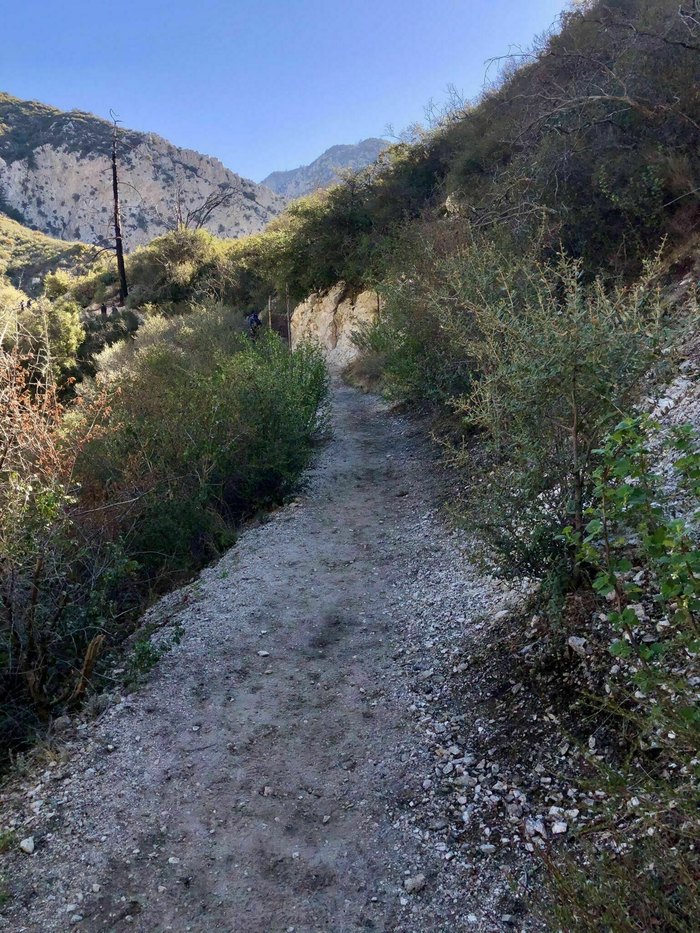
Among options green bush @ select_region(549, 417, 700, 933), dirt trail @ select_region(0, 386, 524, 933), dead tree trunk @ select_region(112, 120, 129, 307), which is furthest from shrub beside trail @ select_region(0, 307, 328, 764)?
dead tree trunk @ select_region(112, 120, 129, 307)

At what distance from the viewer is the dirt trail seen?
2.79 m

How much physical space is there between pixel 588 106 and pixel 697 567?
9845 millimetres

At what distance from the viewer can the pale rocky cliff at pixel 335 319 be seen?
1844 cm

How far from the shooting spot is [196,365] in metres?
12.2

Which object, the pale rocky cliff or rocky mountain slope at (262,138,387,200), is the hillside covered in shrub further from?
rocky mountain slope at (262,138,387,200)

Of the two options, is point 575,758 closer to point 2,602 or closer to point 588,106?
point 2,602

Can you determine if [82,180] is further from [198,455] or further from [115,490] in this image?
[115,490]

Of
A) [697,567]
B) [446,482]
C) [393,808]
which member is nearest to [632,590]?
[697,567]

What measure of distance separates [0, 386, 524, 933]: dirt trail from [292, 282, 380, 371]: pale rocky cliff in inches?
475

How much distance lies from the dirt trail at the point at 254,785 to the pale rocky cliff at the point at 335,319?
12072mm

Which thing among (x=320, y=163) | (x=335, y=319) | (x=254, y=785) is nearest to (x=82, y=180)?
A: (x=335, y=319)

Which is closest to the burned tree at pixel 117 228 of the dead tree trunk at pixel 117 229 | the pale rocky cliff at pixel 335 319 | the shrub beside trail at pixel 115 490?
the dead tree trunk at pixel 117 229

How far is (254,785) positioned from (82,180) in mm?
72491

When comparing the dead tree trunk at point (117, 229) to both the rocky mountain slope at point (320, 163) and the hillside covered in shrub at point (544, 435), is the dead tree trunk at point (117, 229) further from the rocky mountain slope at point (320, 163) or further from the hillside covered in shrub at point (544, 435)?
the rocky mountain slope at point (320, 163)
